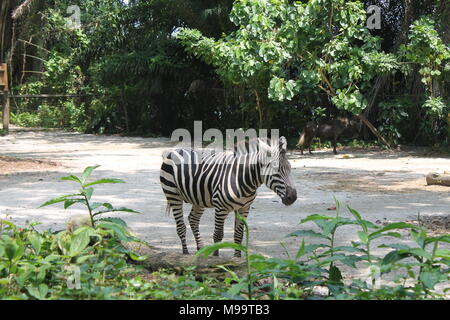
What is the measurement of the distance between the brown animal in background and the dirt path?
0.47 m

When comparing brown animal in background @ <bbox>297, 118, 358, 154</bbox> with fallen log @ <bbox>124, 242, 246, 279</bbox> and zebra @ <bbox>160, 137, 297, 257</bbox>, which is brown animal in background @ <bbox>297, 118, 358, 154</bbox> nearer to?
zebra @ <bbox>160, 137, 297, 257</bbox>

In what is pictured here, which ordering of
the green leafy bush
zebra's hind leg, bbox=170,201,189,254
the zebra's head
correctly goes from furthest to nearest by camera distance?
zebra's hind leg, bbox=170,201,189,254, the zebra's head, the green leafy bush

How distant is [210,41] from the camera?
1844cm

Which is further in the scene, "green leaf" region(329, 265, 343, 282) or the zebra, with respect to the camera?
the zebra

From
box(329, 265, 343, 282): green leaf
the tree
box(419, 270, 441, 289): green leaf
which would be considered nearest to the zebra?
box(329, 265, 343, 282): green leaf

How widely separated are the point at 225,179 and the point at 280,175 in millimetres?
605

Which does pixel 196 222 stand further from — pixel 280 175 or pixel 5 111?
pixel 5 111

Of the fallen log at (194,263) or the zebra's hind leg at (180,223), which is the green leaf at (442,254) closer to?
the fallen log at (194,263)

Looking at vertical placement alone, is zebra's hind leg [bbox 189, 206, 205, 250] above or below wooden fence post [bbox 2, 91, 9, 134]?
Answer: below

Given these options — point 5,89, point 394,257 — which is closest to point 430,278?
point 394,257

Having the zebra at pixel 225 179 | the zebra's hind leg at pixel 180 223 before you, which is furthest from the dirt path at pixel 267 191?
the zebra at pixel 225 179

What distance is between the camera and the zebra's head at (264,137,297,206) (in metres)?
5.36

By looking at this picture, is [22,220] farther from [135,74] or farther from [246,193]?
[135,74]
